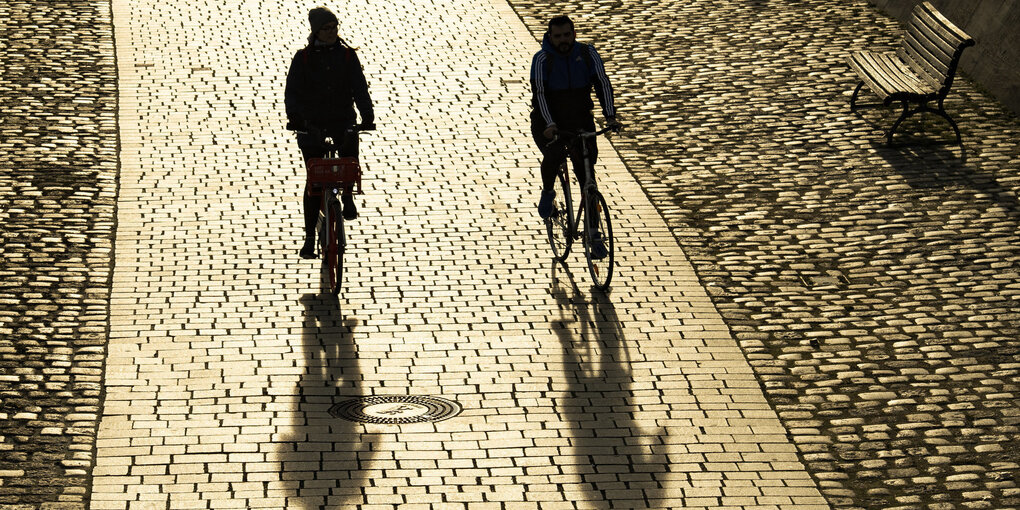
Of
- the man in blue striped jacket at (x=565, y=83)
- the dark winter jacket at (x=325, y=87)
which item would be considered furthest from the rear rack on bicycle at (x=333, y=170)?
the man in blue striped jacket at (x=565, y=83)

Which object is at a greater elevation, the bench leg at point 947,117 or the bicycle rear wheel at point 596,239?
the bench leg at point 947,117

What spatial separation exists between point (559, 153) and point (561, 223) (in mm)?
577

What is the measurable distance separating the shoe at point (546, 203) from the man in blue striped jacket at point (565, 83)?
19.5 inches

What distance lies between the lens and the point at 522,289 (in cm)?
1050

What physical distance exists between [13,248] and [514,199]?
400 centimetres

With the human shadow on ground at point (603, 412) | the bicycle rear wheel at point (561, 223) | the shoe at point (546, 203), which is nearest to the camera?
the human shadow on ground at point (603, 412)

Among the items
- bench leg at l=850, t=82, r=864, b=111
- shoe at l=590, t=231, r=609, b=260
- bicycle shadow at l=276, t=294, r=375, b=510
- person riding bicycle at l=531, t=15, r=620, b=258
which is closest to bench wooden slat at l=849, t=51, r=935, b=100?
bench leg at l=850, t=82, r=864, b=111

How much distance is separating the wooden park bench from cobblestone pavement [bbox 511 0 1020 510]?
1.16 ft

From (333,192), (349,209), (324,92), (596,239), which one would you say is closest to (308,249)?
(349,209)

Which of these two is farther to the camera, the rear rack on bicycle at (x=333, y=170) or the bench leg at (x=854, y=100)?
the bench leg at (x=854, y=100)

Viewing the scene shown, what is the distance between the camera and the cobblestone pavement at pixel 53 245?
8.11 m

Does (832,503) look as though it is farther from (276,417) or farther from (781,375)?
(276,417)

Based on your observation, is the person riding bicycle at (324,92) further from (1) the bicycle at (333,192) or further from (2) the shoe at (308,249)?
(2) the shoe at (308,249)

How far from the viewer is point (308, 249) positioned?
1064 centimetres
